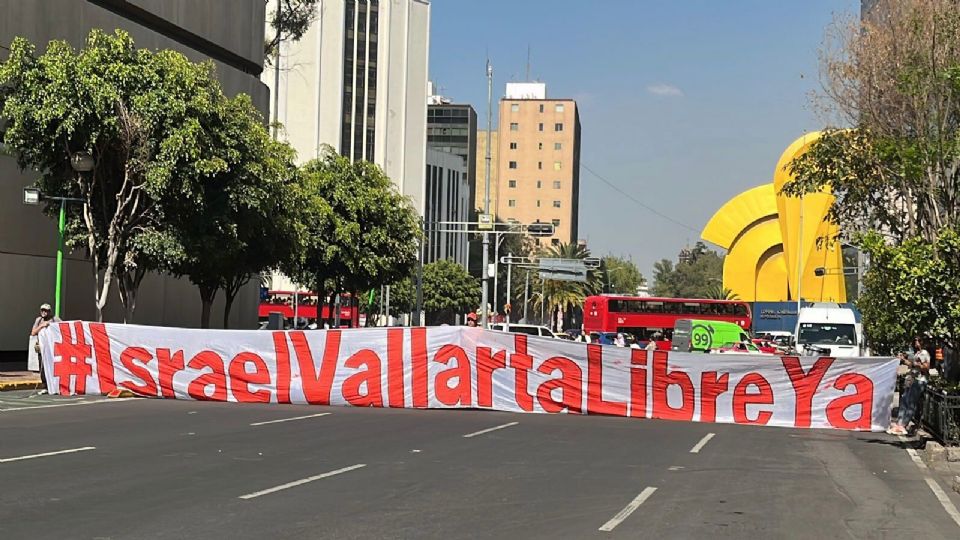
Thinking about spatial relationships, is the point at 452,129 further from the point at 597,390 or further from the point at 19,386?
the point at 597,390

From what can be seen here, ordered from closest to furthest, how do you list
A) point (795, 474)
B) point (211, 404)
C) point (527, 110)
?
1. point (795, 474)
2. point (211, 404)
3. point (527, 110)

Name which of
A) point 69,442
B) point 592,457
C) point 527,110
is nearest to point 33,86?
point 69,442

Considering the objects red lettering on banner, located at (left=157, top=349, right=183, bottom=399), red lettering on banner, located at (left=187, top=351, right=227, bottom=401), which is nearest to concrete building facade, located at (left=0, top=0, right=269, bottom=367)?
red lettering on banner, located at (left=157, top=349, right=183, bottom=399)

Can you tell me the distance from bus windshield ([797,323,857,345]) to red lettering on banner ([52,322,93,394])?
88.5ft

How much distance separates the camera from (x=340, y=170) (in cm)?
4669

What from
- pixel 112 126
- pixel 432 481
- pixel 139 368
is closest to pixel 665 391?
pixel 432 481

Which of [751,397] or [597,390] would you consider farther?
[597,390]

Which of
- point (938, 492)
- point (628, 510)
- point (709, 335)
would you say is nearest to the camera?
point (628, 510)

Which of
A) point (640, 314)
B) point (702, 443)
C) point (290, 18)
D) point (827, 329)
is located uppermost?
point (290, 18)

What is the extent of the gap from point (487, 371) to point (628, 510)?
12.4 metres

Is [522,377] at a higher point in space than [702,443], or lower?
higher

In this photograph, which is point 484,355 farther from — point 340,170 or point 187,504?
point 340,170

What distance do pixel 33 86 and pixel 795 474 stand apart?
21.2 m

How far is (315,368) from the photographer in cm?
2267
